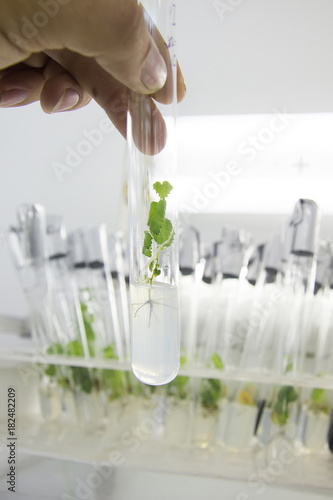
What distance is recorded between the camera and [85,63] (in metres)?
0.54

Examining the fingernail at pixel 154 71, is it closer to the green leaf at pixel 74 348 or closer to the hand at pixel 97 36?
the hand at pixel 97 36

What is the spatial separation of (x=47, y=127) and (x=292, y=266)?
0.91 m

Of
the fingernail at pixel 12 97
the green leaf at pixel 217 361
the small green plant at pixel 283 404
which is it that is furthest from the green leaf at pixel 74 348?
the fingernail at pixel 12 97

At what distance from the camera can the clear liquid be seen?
43cm

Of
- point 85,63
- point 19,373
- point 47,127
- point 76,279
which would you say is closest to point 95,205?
point 47,127

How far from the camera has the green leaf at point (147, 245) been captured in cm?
43

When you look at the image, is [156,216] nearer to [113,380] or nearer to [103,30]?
[103,30]

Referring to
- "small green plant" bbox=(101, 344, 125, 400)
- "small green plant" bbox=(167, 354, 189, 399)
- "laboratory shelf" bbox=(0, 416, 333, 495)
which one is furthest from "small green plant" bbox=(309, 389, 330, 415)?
"small green plant" bbox=(101, 344, 125, 400)

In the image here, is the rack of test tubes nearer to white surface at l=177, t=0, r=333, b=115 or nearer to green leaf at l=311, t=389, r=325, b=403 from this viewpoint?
green leaf at l=311, t=389, r=325, b=403

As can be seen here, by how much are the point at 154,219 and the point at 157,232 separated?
0.01 meters

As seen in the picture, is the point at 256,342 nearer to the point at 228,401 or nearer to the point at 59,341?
the point at 228,401

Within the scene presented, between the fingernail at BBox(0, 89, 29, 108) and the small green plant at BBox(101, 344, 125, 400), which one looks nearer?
the fingernail at BBox(0, 89, 29, 108)

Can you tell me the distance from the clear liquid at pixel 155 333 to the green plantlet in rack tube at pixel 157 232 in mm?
16

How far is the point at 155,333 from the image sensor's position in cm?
43
